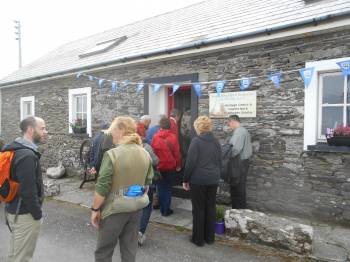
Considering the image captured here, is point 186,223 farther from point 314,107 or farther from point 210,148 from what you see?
point 314,107

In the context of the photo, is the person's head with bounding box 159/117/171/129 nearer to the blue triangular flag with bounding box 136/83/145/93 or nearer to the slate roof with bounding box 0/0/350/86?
the slate roof with bounding box 0/0/350/86

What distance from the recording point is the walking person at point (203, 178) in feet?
15.0

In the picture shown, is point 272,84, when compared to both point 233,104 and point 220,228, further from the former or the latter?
point 220,228

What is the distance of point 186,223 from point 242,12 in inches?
197

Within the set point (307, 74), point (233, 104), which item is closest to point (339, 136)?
point (307, 74)

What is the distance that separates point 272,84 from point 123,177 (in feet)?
12.8

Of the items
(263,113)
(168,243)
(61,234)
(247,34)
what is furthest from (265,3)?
(61,234)

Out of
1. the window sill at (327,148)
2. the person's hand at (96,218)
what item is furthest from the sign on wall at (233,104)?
the person's hand at (96,218)

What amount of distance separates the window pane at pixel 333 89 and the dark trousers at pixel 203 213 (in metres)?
2.54

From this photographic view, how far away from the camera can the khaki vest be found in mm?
3041

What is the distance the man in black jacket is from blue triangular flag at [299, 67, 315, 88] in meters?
4.22

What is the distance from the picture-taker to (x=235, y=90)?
6.47m

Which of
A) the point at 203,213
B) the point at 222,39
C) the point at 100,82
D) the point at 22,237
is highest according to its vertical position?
the point at 222,39

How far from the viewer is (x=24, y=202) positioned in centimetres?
309
